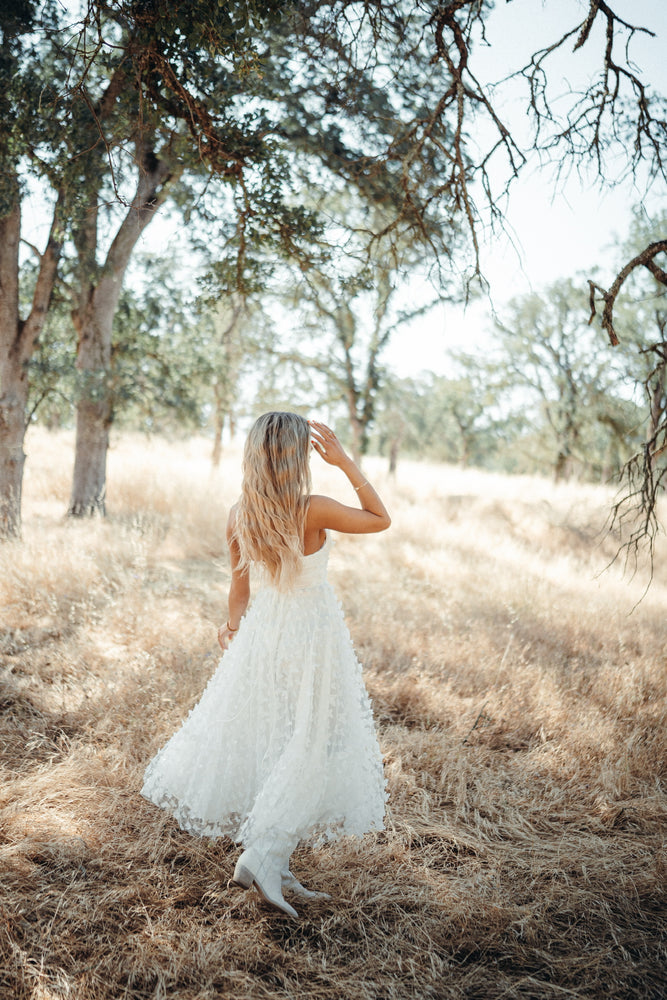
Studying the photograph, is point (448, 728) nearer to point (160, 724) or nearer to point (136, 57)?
point (160, 724)

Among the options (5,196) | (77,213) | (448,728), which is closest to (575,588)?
(448,728)

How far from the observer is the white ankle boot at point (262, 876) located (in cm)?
247

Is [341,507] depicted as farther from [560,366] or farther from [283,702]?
[560,366]

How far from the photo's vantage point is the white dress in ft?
8.80

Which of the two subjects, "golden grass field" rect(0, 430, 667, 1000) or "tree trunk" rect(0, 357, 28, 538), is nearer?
"golden grass field" rect(0, 430, 667, 1000)

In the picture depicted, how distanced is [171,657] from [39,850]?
76.8 inches

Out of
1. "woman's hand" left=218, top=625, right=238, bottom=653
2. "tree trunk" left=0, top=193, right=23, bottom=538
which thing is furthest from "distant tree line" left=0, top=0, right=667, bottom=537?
"woman's hand" left=218, top=625, right=238, bottom=653

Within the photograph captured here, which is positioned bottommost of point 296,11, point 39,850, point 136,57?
point 39,850

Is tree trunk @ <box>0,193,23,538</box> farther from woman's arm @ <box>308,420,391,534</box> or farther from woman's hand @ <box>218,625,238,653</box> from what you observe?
woman's arm @ <box>308,420,391,534</box>

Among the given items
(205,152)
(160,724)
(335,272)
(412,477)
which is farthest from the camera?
(412,477)

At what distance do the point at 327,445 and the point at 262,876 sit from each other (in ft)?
5.94

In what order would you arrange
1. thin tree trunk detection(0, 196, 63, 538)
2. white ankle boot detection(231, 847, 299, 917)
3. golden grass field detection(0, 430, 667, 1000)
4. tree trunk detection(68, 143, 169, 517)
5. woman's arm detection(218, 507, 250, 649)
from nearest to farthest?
1. golden grass field detection(0, 430, 667, 1000)
2. white ankle boot detection(231, 847, 299, 917)
3. woman's arm detection(218, 507, 250, 649)
4. thin tree trunk detection(0, 196, 63, 538)
5. tree trunk detection(68, 143, 169, 517)

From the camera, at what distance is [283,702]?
108 inches

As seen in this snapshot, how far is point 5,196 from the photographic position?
17.7 feet
